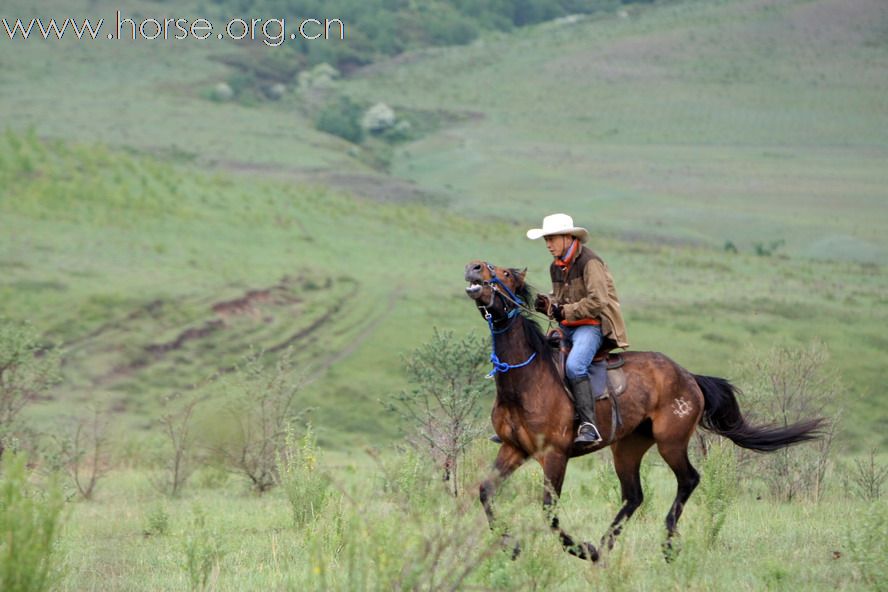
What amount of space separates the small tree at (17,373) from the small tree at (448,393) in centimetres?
495

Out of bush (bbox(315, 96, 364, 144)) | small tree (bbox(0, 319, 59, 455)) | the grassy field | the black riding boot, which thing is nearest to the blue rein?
the black riding boot

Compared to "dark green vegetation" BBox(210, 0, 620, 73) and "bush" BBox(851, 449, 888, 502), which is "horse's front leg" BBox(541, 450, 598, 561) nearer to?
"bush" BBox(851, 449, 888, 502)

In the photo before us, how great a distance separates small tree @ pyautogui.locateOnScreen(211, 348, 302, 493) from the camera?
47.9 feet

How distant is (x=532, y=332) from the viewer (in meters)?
8.65

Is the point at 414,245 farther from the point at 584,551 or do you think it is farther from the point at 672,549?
the point at 672,549

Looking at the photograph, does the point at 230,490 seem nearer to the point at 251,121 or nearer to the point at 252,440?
the point at 252,440

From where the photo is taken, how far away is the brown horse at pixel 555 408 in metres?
8.32

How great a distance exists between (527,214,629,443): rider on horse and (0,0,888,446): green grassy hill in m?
6.90

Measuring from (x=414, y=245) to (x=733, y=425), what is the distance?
33157 millimetres

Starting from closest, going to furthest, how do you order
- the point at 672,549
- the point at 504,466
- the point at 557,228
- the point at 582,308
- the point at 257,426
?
1. the point at 672,549
2. the point at 504,466
3. the point at 582,308
4. the point at 557,228
5. the point at 257,426

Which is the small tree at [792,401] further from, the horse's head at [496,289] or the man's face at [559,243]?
the horse's head at [496,289]

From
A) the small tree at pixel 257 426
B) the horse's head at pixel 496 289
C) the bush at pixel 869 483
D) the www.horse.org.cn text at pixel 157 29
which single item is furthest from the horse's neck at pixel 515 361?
the www.horse.org.cn text at pixel 157 29

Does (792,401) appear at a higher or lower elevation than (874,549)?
lower

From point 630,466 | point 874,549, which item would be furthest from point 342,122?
point 874,549
